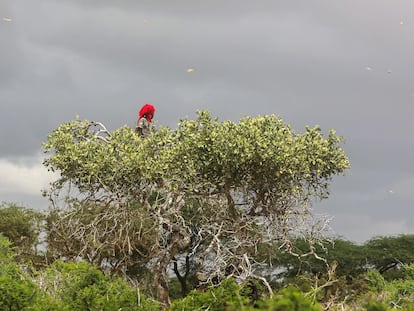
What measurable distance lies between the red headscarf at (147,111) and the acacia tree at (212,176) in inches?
51.5

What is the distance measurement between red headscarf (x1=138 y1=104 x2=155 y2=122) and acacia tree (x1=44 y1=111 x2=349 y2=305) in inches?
51.5

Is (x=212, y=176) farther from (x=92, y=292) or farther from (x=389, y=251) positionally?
(x=389, y=251)

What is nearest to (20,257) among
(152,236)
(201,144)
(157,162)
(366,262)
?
(152,236)

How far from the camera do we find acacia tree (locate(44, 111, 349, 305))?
54.6ft

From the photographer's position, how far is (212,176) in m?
17.5

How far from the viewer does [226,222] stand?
18.3 m

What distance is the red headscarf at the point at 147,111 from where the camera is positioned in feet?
68.1

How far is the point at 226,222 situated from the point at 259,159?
262cm

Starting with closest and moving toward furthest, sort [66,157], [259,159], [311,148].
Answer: [259,159] < [311,148] < [66,157]

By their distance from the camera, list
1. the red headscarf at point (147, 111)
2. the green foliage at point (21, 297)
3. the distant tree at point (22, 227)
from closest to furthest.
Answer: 1. the green foliage at point (21, 297)
2. the red headscarf at point (147, 111)
3. the distant tree at point (22, 227)

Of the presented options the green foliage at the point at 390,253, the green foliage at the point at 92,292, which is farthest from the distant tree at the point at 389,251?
the green foliage at the point at 92,292

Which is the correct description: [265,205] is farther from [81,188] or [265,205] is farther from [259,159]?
[81,188]

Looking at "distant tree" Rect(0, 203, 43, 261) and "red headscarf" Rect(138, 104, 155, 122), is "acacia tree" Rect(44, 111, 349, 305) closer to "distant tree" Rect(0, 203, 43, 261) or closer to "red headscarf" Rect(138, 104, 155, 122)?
"red headscarf" Rect(138, 104, 155, 122)

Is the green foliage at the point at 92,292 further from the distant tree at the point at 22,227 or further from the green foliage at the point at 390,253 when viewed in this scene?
the green foliage at the point at 390,253
